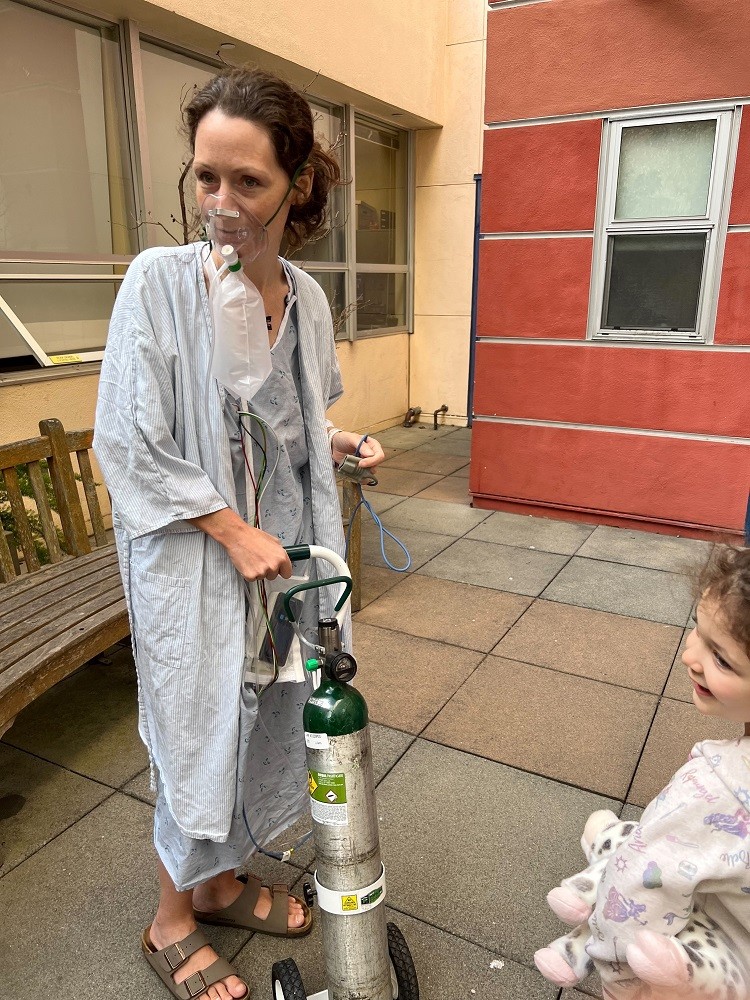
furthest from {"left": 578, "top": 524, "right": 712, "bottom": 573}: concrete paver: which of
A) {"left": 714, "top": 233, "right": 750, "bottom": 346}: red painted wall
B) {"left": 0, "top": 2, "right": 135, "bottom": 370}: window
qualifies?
{"left": 0, "top": 2, "right": 135, "bottom": 370}: window

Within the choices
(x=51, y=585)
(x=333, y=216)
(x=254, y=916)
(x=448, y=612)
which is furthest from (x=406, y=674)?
(x=333, y=216)

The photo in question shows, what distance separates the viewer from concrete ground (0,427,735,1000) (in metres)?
1.98

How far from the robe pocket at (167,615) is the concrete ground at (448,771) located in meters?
0.96

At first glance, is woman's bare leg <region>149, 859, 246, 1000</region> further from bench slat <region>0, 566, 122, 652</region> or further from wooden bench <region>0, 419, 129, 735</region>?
bench slat <region>0, 566, 122, 652</region>

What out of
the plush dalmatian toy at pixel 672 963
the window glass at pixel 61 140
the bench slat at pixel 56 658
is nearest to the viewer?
the plush dalmatian toy at pixel 672 963

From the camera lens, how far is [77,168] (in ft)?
15.4

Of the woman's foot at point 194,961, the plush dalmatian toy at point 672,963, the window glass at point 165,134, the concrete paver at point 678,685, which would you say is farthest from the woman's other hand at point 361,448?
the window glass at point 165,134

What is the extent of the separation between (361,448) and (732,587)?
97 cm

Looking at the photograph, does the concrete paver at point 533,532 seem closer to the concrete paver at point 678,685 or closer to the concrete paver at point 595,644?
the concrete paver at point 595,644

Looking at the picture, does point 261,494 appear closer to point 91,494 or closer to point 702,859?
point 702,859

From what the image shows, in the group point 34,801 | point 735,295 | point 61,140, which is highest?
point 61,140

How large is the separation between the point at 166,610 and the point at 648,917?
1144 mm

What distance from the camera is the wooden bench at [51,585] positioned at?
2408mm

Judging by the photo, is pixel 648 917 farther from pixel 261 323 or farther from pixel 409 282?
pixel 409 282
